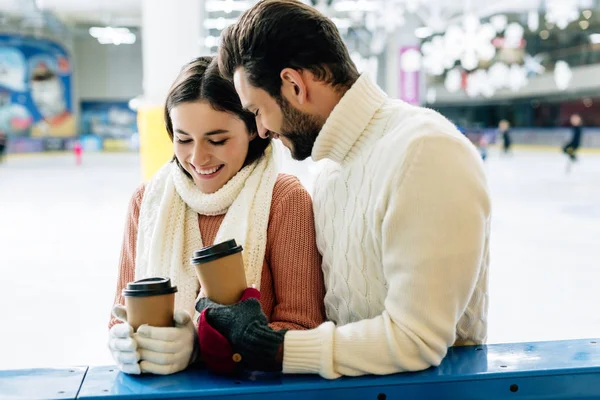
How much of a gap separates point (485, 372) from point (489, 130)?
2699cm

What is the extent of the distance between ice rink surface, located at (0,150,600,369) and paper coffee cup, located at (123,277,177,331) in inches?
30.8

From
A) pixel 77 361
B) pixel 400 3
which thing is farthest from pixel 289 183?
pixel 400 3

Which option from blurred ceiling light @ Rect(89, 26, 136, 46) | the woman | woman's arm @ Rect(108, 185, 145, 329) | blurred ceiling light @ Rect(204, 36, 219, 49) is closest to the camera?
the woman

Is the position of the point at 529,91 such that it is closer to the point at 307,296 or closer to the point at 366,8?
the point at 366,8

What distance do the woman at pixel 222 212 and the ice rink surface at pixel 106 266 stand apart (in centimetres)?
35

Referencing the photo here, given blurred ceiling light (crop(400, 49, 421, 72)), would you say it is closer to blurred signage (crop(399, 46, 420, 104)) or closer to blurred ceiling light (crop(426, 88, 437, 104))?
blurred signage (crop(399, 46, 420, 104))

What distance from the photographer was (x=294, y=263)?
4.31 ft

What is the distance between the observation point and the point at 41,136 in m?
23.0

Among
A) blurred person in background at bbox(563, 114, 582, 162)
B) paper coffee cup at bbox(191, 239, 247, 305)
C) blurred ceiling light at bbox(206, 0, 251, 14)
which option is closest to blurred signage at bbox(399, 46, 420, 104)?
blurred person in background at bbox(563, 114, 582, 162)

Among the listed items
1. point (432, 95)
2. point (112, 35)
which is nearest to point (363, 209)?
point (112, 35)

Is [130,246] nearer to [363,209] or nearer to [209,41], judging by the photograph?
[363,209]

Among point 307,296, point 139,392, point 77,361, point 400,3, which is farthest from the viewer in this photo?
point 400,3

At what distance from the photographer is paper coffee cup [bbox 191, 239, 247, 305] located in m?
1.00

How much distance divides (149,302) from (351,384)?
347 mm
